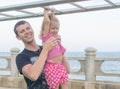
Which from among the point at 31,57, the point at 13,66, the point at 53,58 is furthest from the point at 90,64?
the point at 31,57

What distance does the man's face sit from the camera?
3172mm

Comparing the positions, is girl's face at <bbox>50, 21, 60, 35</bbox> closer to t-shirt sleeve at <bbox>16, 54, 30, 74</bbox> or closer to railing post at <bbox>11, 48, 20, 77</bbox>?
t-shirt sleeve at <bbox>16, 54, 30, 74</bbox>

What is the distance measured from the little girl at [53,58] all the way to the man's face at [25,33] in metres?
0.13

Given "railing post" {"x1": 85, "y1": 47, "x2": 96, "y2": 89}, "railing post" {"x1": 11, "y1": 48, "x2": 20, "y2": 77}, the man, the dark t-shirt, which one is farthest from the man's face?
"railing post" {"x1": 11, "y1": 48, "x2": 20, "y2": 77}

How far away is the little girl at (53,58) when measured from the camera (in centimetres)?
320

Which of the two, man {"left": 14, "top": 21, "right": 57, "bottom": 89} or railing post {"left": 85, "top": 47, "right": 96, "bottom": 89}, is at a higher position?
man {"left": 14, "top": 21, "right": 57, "bottom": 89}

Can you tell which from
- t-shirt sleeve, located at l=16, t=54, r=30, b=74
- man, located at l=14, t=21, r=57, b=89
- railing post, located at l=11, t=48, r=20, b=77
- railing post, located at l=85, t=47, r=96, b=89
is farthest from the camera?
railing post, located at l=11, t=48, r=20, b=77

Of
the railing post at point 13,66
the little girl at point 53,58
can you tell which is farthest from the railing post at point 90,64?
the little girl at point 53,58

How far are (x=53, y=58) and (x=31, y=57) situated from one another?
0.66 feet

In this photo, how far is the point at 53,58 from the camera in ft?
10.9

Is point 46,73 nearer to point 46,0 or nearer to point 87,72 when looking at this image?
point 46,0

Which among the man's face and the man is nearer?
the man

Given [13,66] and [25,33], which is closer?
[25,33]

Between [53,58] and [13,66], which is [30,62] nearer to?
[53,58]
